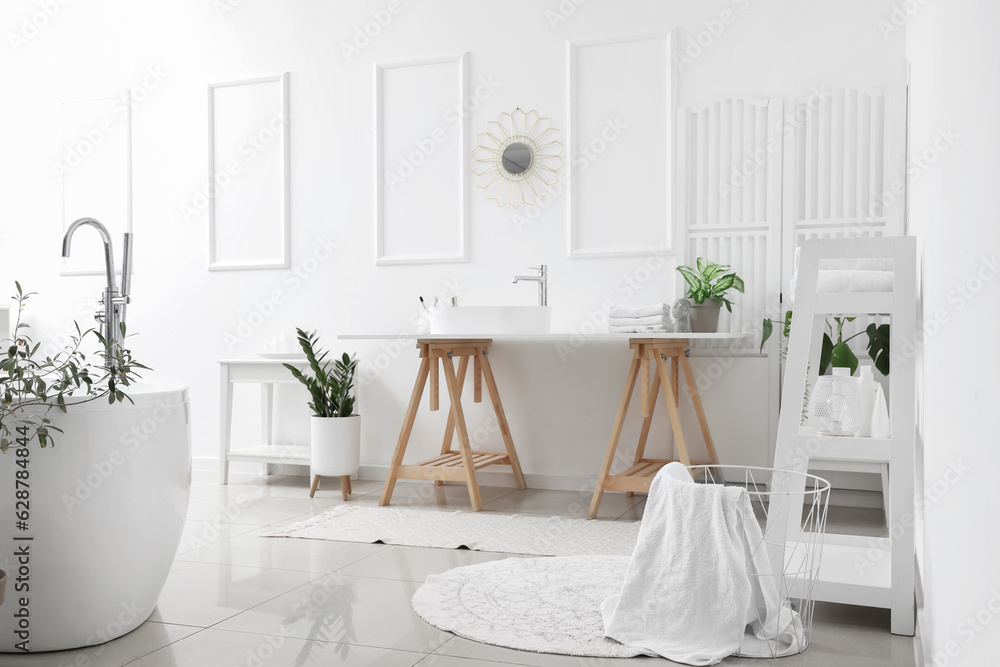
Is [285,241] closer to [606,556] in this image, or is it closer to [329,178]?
[329,178]

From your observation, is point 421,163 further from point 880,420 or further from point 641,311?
point 880,420

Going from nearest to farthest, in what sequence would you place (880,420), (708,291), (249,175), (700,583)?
(700,583)
(880,420)
(708,291)
(249,175)

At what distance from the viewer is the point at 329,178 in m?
4.18

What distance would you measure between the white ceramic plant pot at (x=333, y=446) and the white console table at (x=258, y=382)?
19 centimetres

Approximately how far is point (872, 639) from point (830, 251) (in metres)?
0.90

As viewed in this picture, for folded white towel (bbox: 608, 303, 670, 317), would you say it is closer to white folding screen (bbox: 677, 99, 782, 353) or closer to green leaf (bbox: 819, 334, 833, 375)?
white folding screen (bbox: 677, 99, 782, 353)

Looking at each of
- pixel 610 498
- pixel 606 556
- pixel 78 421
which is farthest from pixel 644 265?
pixel 78 421

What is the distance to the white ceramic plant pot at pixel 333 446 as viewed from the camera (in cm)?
363

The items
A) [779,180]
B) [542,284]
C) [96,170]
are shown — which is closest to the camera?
[779,180]

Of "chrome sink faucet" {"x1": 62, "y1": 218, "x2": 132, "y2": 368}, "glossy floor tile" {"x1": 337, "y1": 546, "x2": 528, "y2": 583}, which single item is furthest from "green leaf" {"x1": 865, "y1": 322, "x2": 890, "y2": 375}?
"chrome sink faucet" {"x1": 62, "y1": 218, "x2": 132, "y2": 368}

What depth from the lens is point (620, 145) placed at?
368 cm

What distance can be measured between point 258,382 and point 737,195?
2.31m

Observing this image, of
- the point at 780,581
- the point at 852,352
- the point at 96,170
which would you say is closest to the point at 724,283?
the point at 852,352

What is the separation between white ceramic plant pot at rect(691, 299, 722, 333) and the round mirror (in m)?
1.04
